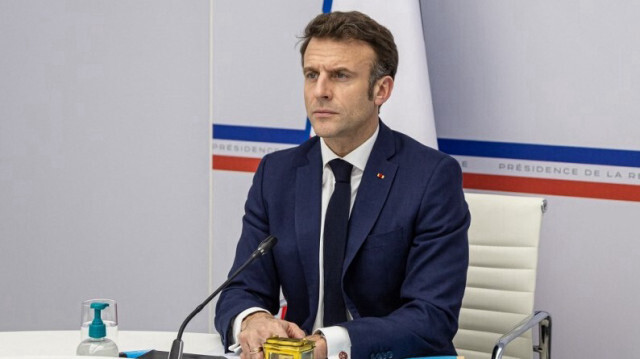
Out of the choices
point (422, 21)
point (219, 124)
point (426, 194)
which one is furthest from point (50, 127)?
point (426, 194)

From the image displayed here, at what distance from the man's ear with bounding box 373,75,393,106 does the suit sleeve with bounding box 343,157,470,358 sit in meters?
0.27

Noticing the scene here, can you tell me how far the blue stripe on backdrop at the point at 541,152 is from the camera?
369cm

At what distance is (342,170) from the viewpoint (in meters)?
2.72

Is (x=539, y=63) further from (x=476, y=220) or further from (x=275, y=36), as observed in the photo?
(x=275, y=36)

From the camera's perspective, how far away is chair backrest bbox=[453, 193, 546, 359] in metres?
3.04

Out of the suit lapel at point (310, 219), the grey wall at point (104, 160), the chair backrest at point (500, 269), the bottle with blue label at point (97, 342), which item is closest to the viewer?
the bottle with blue label at point (97, 342)

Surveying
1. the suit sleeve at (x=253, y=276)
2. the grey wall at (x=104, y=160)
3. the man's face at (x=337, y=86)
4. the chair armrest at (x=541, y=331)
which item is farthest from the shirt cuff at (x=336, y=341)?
the grey wall at (x=104, y=160)

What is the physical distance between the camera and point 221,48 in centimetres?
438

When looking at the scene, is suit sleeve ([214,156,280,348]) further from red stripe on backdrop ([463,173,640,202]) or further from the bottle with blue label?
red stripe on backdrop ([463,173,640,202])

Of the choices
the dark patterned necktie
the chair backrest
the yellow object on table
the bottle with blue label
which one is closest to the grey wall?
the chair backrest

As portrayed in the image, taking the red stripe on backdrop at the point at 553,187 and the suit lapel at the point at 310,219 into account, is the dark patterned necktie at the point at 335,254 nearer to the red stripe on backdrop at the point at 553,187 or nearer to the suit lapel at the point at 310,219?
the suit lapel at the point at 310,219

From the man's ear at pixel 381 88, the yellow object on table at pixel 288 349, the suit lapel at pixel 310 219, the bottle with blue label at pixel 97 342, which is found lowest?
the bottle with blue label at pixel 97 342

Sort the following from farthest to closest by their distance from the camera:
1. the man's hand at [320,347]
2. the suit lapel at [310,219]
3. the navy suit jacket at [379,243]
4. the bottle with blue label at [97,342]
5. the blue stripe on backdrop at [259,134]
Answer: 1. the blue stripe on backdrop at [259,134]
2. the suit lapel at [310,219]
3. the navy suit jacket at [379,243]
4. the man's hand at [320,347]
5. the bottle with blue label at [97,342]

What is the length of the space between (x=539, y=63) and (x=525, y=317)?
1.21 m
